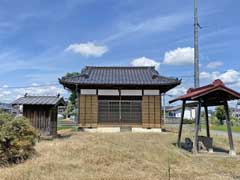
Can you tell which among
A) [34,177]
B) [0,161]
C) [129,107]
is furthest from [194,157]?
[129,107]

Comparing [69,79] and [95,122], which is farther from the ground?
[69,79]

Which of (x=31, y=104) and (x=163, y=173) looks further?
(x=31, y=104)

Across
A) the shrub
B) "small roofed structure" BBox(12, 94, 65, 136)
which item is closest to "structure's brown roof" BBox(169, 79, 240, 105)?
the shrub

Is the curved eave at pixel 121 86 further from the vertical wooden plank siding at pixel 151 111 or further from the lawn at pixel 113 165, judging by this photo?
the lawn at pixel 113 165

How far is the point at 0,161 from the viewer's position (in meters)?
7.02

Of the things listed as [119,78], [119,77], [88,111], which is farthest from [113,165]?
[119,77]

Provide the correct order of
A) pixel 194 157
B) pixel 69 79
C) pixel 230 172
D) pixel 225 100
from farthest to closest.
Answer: pixel 69 79
pixel 225 100
pixel 194 157
pixel 230 172

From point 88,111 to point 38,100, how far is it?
4.23 m

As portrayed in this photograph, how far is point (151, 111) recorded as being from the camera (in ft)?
54.0

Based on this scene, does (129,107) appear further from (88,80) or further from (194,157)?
(194,157)

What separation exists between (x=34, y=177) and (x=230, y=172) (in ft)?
14.3

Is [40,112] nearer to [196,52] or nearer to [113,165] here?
[113,165]

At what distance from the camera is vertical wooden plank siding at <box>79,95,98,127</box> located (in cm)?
1628

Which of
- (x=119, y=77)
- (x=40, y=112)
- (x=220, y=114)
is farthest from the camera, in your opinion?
(x=220, y=114)
